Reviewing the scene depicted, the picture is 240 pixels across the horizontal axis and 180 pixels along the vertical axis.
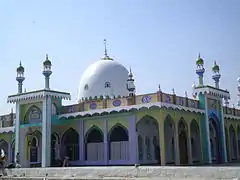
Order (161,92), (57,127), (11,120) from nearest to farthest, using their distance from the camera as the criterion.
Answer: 1. (161,92)
2. (57,127)
3. (11,120)

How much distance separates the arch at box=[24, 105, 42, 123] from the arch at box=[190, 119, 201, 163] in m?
11.4

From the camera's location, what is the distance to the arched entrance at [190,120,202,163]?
26.3 meters

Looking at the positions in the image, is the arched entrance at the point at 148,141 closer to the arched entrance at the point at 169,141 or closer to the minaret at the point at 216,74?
the arched entrance at the point at 169,141

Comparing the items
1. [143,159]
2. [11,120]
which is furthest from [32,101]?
[143,159]

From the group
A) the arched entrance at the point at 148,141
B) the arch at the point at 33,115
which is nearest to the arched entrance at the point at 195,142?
the arched entrance at the point at 148,141

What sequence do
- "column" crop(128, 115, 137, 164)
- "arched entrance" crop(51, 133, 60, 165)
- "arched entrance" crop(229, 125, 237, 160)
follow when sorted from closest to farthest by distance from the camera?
"column" crop(128, 115, 137, 164) < "arched entrance" crop(51, 133, 60, 165) < "arched entrance" crop(229, 125, 237, 160)

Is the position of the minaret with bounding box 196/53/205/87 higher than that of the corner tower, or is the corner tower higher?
the minaret with bounding box 196/53/205/87

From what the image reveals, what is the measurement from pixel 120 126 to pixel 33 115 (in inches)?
284

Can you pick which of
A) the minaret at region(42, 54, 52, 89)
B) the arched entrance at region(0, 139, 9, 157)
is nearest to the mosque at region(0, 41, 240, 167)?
the minaret at region(42, 54, 52, 89)

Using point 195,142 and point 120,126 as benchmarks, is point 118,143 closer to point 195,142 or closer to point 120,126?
point 120,126

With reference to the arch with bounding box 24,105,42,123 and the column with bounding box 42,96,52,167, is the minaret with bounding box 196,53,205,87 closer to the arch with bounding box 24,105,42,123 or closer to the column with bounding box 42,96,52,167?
the column with bounding box 42,96,52,167

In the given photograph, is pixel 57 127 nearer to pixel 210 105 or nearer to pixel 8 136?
pixel 8 136

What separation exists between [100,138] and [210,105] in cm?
853

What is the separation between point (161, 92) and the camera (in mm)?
22219
